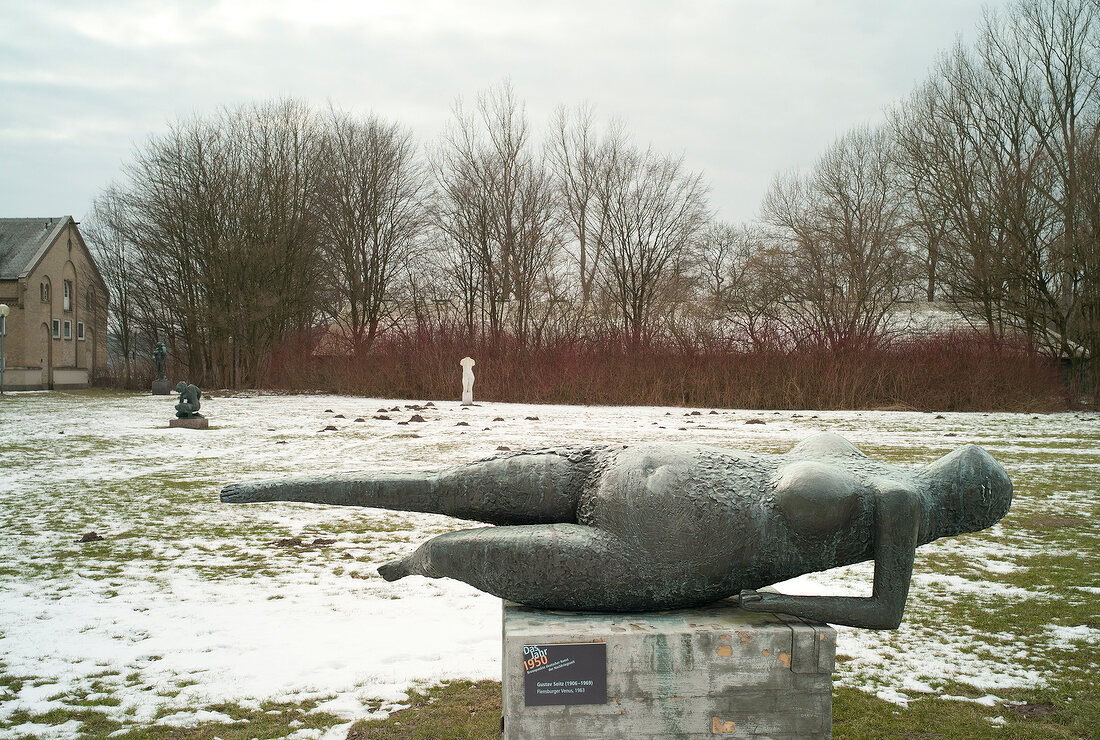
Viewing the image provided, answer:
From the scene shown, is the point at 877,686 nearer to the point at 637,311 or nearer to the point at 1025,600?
the point at 1025,600

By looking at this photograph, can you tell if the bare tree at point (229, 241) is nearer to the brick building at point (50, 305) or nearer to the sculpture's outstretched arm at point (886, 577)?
the brick building at point (50, 305)

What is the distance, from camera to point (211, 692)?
10.1 feet

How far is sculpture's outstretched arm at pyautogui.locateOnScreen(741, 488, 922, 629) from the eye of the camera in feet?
7.82

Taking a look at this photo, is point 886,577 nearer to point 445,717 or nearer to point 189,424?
point 445,717

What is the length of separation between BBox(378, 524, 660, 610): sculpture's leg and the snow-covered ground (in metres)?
0.97

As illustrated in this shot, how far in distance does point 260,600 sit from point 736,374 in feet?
57.8

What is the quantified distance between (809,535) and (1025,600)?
2802 mm

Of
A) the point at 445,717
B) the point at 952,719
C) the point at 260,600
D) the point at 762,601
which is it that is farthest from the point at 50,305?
the point at 952,719

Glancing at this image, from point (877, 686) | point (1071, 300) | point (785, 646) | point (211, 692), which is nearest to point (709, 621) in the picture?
point (785, 646)

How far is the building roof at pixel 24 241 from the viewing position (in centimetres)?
3816

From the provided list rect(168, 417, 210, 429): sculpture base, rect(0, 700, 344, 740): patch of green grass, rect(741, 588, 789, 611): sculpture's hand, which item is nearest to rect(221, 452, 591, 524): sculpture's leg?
rect(741, 588, 789, 611): sculpture's hand

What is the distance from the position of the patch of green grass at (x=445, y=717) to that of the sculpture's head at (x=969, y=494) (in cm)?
183

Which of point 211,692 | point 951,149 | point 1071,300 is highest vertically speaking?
point 951,149

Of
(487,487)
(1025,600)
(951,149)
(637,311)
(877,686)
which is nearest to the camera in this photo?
(487,487)
